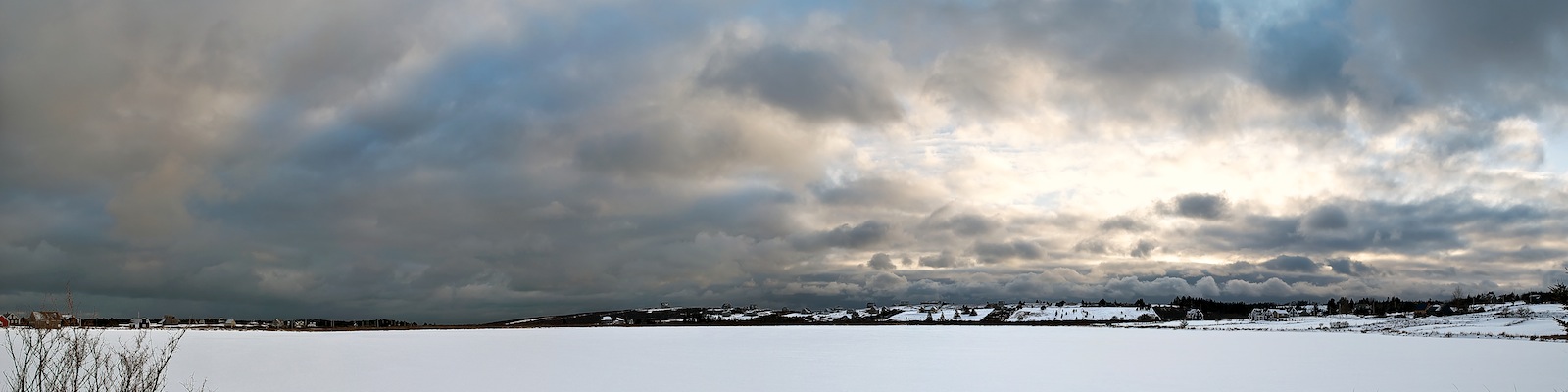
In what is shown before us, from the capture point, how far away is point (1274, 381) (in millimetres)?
29984

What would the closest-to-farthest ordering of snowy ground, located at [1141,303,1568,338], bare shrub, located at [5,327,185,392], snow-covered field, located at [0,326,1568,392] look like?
bare shrub, located at [5,327,185,392] < snow-covered field, located at [0,326,1568,392] < snowy ground, located at [1141,303,1568,338]

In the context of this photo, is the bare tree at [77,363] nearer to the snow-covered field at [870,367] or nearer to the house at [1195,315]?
the snow-covered field at [870,367]

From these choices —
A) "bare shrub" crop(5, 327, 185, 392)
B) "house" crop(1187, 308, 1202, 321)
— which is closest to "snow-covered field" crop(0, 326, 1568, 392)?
"bare shrub" crop(5, 327, 185, 392)

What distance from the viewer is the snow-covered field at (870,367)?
2920 centimetres

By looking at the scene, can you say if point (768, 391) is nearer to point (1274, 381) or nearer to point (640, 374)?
point (640, 374)

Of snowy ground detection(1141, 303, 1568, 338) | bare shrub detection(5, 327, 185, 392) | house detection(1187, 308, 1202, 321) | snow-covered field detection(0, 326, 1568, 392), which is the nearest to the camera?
bare shrub detection(5, 327, 185, 392)

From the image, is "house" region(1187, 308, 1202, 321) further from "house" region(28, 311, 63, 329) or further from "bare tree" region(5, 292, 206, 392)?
"house" region(28, 311, 63, 329)

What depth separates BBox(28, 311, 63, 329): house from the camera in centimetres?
1378

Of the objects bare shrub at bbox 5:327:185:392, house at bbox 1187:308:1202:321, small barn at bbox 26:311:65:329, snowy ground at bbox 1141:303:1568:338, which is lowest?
house at bbox 1187:308:1202:321

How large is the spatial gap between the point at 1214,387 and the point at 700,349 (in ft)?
92.5

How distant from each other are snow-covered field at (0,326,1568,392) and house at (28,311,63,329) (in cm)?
1446

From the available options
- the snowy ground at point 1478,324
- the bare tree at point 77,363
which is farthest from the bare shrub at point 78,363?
the snowy ground at point 1478,324

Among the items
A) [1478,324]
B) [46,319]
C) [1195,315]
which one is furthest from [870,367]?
[1195,315]

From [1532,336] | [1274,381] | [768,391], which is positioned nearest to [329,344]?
[768,391]
